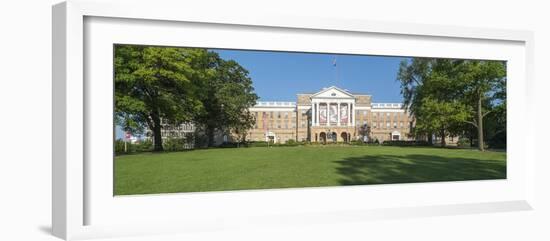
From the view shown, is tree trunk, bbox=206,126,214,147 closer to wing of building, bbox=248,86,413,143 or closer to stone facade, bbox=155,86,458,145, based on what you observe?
stone facade, bbox=155,86,458,145

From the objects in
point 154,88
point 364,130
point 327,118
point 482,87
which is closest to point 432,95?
point 482,87

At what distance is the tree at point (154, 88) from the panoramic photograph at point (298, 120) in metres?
0.03

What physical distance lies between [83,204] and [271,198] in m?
2.40

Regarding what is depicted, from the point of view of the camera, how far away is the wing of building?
35.0ft

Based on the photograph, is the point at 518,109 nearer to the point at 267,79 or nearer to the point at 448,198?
the point at 448,198

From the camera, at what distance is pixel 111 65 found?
5852 mm

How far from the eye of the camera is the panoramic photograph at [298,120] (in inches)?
389

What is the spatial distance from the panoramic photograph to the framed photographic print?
5cm

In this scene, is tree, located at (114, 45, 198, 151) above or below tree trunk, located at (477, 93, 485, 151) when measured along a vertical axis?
above

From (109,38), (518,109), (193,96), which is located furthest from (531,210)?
(193,96)

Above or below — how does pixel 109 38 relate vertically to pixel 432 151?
above

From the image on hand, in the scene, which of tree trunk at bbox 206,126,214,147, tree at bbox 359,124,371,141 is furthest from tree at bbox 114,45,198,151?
tree at bbox 359,124,371,141

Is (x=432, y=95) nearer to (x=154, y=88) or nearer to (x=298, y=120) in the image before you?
(x=298, y=120)

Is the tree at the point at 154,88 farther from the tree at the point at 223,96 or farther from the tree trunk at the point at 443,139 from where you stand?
the tree trunk at the point at 443,139
